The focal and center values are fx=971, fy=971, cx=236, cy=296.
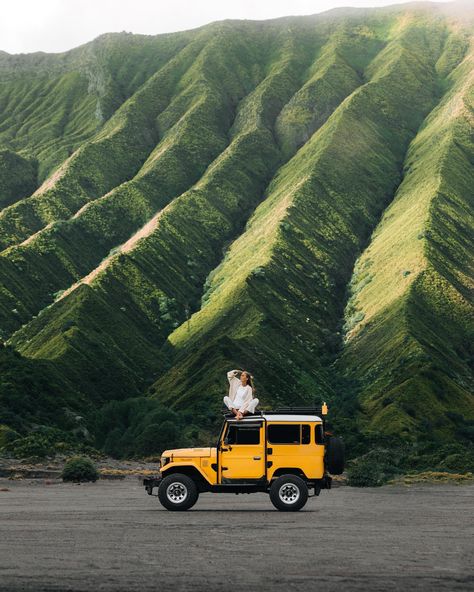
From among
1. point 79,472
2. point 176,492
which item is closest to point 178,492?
point 176,492

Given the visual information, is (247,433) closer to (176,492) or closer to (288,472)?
(288,472)

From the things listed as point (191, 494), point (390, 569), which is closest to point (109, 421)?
point (191, 494)

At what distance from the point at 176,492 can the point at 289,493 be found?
433 cm

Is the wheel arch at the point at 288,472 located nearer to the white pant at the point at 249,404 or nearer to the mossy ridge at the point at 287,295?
the white pant at the point at 249,404

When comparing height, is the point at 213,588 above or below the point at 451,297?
below

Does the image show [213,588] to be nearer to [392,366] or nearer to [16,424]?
[16,424]

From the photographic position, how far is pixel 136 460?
342ft

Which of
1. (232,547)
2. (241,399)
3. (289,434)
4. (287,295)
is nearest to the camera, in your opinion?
(232,547)

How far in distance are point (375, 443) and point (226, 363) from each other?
3306 cm

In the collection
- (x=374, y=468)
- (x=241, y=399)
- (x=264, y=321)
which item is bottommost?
(x=241, y=399)

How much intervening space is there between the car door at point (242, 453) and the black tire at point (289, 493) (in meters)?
0.93

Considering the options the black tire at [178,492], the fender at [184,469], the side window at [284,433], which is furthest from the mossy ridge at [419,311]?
the fender at [184,469]

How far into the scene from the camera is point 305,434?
36.6m

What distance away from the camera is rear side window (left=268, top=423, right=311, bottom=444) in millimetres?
36500
